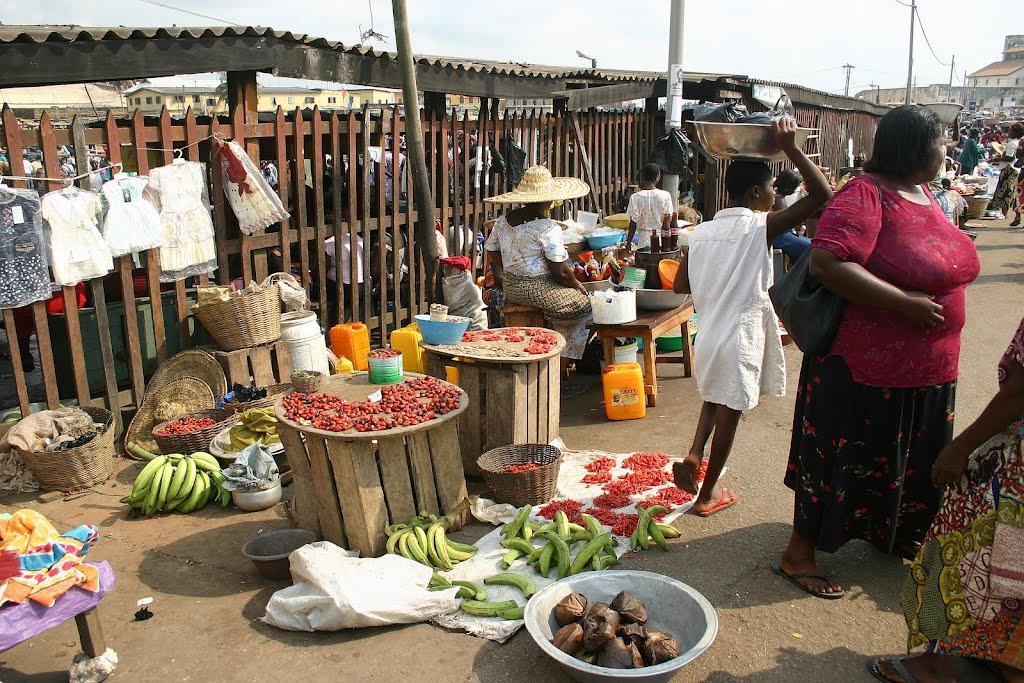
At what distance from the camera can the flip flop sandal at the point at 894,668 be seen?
3216mm

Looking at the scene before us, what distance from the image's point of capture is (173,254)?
6.30 metres

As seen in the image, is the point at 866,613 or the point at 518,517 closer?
the point at 866,613

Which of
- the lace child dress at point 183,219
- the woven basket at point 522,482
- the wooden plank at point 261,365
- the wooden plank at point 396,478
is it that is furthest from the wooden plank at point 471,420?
the lace child dress at point 183,219

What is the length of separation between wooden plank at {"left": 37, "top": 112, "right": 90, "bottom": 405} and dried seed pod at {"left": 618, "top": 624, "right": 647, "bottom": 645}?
4.57 meters

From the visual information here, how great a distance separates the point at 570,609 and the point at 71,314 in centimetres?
442

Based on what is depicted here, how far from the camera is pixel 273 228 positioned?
24.2 feet

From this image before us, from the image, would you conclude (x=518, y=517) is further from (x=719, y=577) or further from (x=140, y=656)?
(x=140, y=656)

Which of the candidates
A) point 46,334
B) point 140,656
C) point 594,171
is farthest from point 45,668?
point 594,171

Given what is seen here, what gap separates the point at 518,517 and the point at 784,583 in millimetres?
1471

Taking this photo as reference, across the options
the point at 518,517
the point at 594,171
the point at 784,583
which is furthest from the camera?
the point at 594,171

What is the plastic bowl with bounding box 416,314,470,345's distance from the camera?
18.2 feet

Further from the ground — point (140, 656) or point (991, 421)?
point (991, 421)

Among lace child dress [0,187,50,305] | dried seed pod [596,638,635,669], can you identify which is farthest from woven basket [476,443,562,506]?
lace child dress [0,187,50,305]

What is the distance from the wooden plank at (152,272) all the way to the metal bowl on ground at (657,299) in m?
3.96
